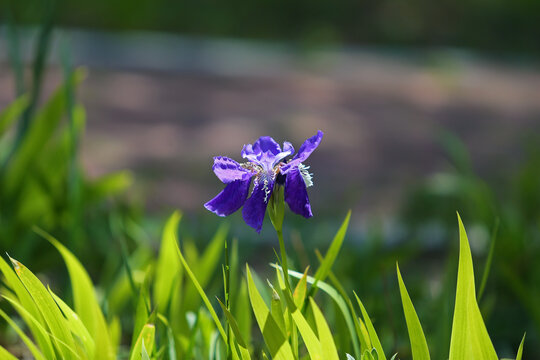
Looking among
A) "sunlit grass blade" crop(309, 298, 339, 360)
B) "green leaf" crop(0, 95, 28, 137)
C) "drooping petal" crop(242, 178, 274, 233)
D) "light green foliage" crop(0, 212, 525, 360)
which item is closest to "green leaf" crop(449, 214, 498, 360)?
"light green foliage" crop(0, 212, 525, 360)

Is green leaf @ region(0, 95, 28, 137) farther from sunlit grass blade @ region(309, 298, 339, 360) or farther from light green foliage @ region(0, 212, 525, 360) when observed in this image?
sunlit grass blade @ region(309, 298, 339, 360)

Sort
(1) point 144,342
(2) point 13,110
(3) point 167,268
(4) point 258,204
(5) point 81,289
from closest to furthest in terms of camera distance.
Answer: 1. (4) point 258,204
2. (1) point 144,342
3. (5) point 81,289
4. (3) point 167,268
5. (2) point 13,110

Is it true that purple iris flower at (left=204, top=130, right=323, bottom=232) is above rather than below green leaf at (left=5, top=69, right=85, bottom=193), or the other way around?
above

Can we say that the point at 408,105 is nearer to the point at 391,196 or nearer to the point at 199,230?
the point at 391,196

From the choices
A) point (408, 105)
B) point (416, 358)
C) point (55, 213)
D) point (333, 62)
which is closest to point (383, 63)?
point (333, 62)

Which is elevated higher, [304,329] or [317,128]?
[304,329]

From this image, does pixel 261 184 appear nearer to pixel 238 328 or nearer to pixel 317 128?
pixel 238 328

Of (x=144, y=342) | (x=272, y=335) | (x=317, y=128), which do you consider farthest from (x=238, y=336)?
(x=317, y=128)
